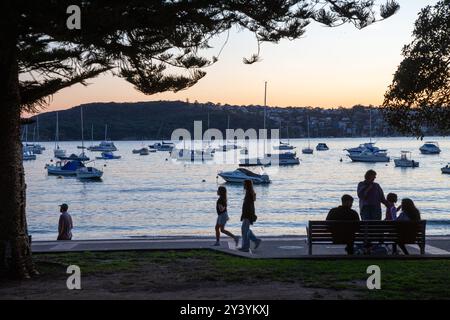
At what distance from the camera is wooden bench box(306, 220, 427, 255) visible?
11.6 metres

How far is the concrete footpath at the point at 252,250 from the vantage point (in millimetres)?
12315

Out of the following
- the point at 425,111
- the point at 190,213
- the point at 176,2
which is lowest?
the point at 190,213

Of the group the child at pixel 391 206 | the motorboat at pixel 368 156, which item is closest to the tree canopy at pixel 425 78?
the child at pixel 391 206

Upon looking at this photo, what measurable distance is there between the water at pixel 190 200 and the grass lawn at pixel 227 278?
2016 centimetres

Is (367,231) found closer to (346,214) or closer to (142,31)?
(346,214)

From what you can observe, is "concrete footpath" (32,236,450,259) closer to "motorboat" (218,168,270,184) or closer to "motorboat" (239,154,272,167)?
"motorboat" (218,168,270,184)

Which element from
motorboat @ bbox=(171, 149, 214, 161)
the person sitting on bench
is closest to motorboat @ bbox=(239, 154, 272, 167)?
motorboat @ bbox=(171, 149, 214, 161)

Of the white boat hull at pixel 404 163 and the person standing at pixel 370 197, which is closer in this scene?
the person standing at pixel 370 197

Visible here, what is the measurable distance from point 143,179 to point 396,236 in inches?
3206

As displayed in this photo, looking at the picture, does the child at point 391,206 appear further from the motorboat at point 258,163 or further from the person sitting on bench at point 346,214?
the motorboat at point 258,163

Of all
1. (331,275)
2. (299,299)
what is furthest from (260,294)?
(331,275)

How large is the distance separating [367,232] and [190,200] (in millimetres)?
49839

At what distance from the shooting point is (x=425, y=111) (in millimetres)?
15070

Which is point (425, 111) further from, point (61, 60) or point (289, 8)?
point (61, 60)
